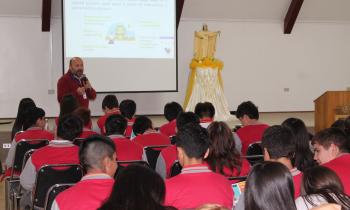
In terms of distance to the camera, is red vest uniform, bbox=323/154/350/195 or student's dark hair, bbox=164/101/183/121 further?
student's dark hair, bbox=164/101/183/121

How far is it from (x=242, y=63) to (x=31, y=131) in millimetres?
7472

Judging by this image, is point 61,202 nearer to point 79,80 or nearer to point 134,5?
point 79,80

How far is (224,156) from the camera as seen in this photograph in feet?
10.3

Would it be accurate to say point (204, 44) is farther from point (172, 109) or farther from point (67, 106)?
point (67, 106)

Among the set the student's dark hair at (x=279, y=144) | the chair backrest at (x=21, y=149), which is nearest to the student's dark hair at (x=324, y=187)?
the student's dark hair at (x=279, y=144)

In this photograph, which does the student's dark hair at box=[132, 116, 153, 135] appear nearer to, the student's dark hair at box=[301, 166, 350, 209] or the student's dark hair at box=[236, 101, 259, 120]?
the student's dark hair at box=[236, 101, 259, 120]

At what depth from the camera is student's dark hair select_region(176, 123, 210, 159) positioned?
2512 millimetres

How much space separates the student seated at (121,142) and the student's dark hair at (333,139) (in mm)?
1321

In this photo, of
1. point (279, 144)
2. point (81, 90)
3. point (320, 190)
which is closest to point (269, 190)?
point (320, 190)

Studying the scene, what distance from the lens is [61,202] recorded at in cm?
217

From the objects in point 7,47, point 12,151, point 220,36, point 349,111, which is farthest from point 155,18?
point 12,151

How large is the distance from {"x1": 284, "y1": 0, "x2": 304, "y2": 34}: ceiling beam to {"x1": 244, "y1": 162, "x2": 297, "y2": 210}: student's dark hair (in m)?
9.59

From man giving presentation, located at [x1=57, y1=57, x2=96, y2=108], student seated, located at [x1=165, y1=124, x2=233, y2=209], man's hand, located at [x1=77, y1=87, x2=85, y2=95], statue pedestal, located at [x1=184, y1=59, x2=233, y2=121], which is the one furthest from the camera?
statue pedestal, located at [x1=184, y1=59, x2=233, y2=121]

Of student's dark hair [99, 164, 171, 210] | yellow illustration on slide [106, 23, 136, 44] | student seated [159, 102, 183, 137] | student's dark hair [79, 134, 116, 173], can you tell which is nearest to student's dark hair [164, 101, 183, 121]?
student seated [159, 102, 183, 137]
